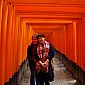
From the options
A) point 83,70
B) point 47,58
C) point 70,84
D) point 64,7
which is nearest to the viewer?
point 47,58

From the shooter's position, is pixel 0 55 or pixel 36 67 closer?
pixel 0 55

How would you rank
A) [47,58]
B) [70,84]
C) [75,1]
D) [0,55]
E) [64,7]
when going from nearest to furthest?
[0,55] → [47,58] → [75,1] → [64,7] → [70,84]

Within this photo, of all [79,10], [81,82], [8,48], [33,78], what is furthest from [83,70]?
[8,48]

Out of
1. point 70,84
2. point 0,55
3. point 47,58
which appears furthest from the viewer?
point 70,84

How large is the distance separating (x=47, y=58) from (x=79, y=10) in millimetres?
2737

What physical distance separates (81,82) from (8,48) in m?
4.34

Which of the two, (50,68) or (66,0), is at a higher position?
(66,0)

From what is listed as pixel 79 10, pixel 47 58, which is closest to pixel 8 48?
pixel 47 58

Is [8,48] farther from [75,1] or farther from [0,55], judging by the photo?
[75,1]

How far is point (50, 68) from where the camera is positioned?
22.4 ft

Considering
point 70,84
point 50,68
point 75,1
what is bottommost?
point 70,84

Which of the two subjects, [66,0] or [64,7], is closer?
[66,0]

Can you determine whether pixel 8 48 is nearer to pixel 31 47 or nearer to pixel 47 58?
pixel 31 47

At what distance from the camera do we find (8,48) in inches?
273
